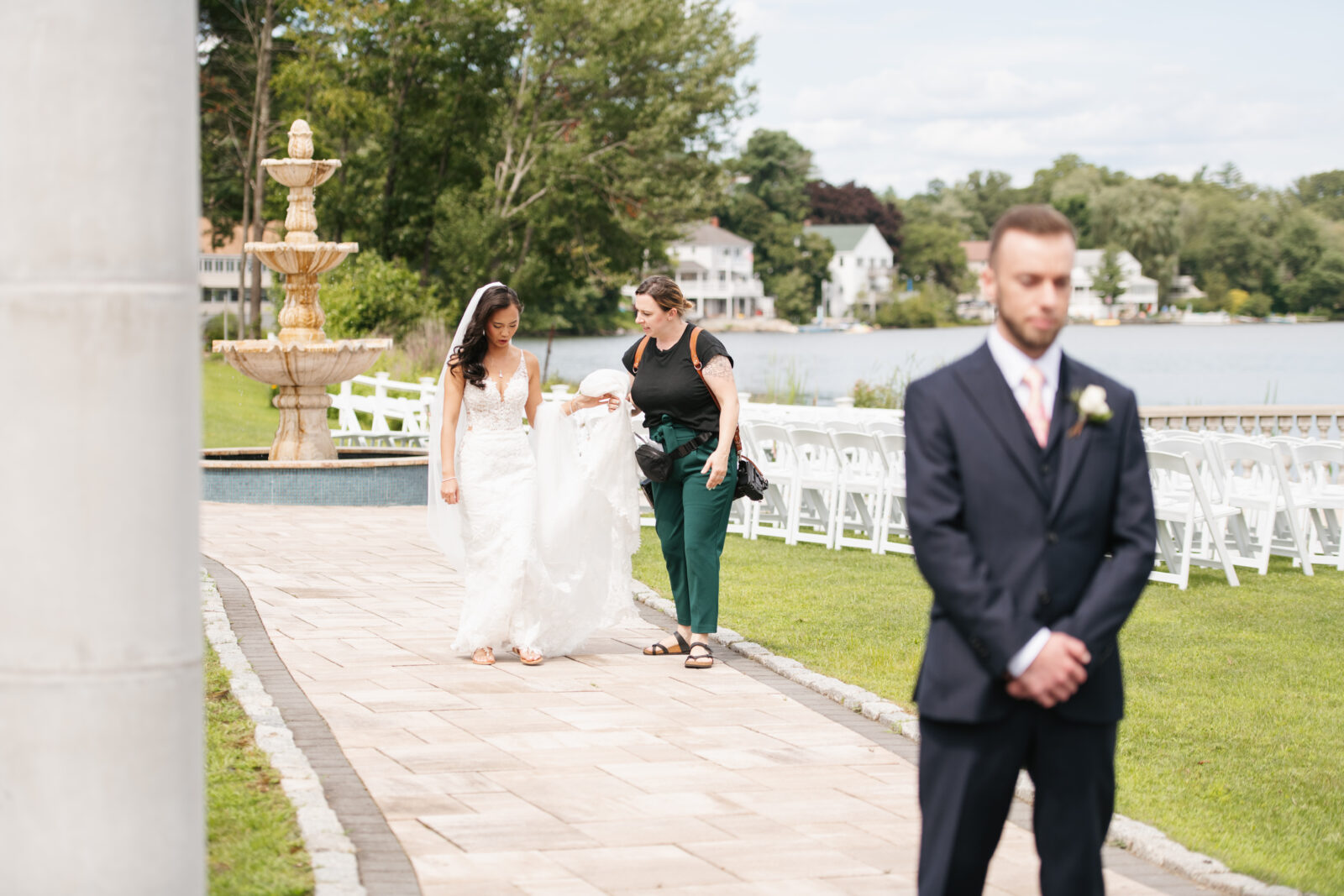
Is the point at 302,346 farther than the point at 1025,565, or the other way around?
the point at 302,346

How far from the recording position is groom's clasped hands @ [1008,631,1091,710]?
303cm

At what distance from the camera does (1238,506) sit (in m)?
11.7

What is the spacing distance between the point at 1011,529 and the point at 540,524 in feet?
16.2

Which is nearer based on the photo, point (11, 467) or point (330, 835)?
point (11, 467)

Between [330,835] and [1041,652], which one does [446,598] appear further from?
[1041,652]

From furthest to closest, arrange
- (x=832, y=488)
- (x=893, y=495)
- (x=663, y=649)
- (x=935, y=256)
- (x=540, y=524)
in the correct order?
(x=935, y=256)
(x=832, y=488)
(x=893, y=495)
(x=663, y=649)
(x=540, y=524)

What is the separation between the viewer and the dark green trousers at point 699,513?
7645 millimetres

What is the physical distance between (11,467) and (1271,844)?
3960 mm

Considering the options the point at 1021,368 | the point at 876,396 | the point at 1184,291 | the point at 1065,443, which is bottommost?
the point at 876,396

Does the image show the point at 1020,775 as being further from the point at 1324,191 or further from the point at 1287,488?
the point at 1324,191

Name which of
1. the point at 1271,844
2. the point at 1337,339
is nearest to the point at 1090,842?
the point at 1271,844

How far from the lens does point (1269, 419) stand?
62.1 feet

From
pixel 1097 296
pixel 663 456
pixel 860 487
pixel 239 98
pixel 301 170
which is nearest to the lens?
pixel 663 456

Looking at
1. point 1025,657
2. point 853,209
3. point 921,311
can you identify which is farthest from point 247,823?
point 853,209
